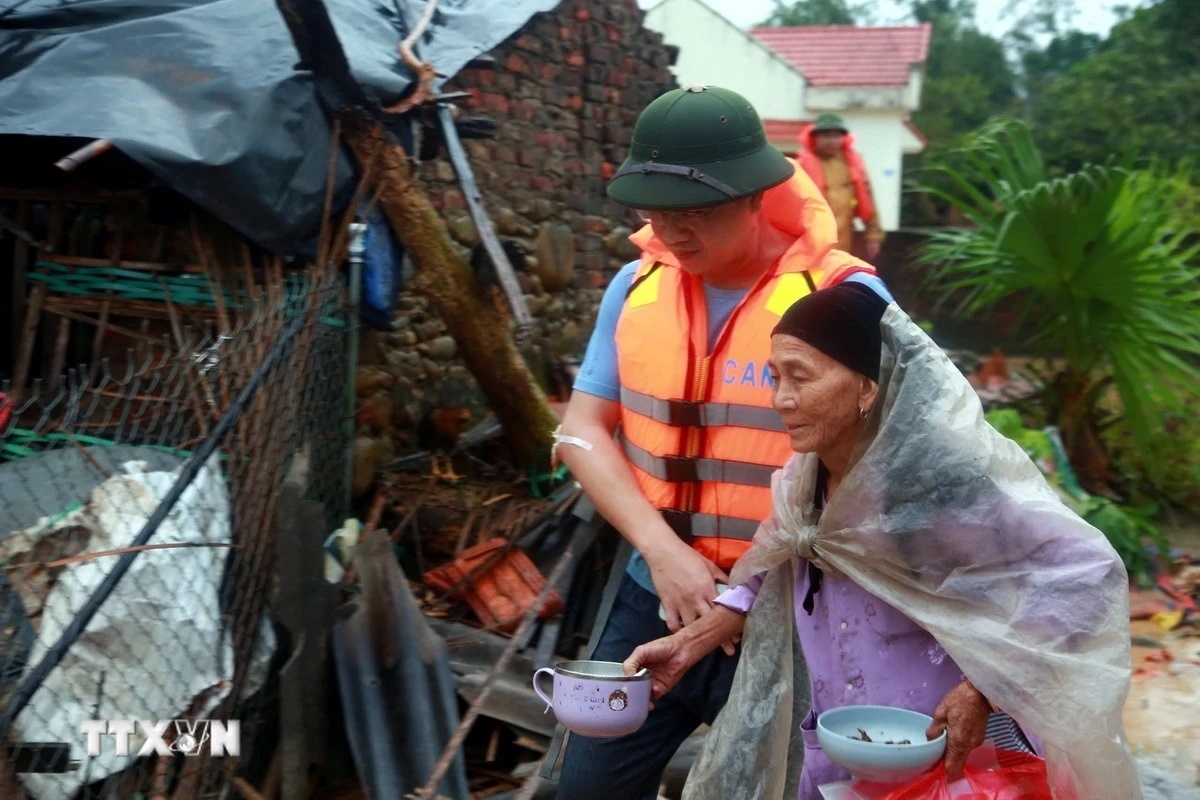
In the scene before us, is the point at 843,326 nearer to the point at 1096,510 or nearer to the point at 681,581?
the point at 681,581

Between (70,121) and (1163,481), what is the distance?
21.0ft

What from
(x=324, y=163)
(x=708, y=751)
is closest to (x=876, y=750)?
A: (x=708, y=751)

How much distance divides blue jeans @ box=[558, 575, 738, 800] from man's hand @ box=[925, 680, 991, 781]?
653 mm

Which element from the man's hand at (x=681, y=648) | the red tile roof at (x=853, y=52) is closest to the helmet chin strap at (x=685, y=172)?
the man's hand at (x=681, y=648)

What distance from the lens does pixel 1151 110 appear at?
2588 cm

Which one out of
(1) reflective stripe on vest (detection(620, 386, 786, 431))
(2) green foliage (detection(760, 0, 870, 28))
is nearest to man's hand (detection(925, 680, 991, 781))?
(1) reflective stripe on vest (detection(620, 386, 786, 431))

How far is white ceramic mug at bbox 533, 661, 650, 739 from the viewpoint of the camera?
220 cm

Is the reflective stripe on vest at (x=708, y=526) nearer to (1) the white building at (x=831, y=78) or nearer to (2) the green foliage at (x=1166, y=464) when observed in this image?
(2) the green foliage at (x=1166, y=464)

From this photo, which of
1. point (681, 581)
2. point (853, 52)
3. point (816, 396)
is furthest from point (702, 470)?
point (853, 52)

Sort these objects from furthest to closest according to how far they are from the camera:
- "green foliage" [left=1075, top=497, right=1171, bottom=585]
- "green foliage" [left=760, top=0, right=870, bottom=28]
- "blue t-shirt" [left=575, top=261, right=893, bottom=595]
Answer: "green foliage" [left=760, top=0, right=870, bottom=28], "green foliage" [left=1075, top=497, right=1171, bottom=585], "blue t-shirt" [left=575, top=261, right=893, bottom=595]

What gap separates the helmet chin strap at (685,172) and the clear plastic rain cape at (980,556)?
1.53 feet

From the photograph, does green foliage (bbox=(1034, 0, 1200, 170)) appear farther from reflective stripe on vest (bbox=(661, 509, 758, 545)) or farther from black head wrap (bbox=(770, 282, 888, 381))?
black head wrap (bbox=(770, 282, 888, 381))

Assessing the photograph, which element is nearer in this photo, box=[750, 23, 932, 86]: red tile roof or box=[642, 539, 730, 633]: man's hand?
box=[642, 539, 730, 633]: man's hand

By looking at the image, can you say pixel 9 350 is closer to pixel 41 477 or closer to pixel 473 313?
pixel 41 477
